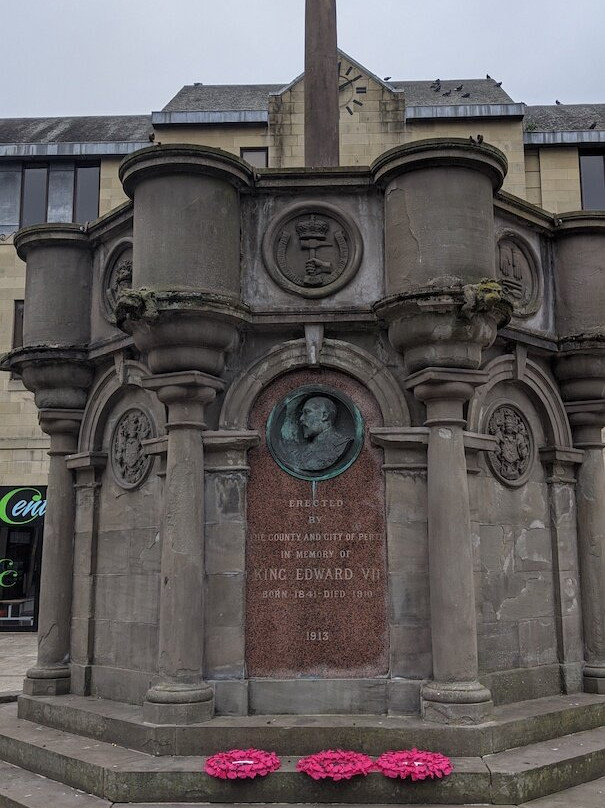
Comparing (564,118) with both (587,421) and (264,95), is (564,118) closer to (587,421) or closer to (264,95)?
(264,95)

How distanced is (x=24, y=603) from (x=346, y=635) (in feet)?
77.1

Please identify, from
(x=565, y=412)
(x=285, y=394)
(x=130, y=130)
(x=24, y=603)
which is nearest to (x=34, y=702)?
(x=285, y=394)

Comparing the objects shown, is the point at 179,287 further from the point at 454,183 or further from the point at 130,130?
the point at 130,130

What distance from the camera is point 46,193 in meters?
31.1

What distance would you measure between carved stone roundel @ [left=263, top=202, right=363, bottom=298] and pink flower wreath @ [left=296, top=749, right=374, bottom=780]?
14.7 feet

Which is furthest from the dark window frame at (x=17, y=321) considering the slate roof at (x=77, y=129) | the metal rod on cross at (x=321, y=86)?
the metal rod on cross at (x=321, y=86)

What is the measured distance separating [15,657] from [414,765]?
16.5 m

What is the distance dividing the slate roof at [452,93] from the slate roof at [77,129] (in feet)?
31.9

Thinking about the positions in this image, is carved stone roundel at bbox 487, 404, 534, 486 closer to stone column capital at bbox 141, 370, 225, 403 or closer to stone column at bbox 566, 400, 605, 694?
stone column at bbox 566, 400, 605, 694

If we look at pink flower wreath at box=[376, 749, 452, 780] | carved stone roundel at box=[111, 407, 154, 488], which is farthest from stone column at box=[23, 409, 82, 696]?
pink flower wreath at box=[376, 749, 452, 780]

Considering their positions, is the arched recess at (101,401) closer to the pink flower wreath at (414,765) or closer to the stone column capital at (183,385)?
the stone column capital at (183,385)

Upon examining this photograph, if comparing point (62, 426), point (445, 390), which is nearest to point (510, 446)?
point (445, 390)

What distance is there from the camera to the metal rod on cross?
11109 millimetres

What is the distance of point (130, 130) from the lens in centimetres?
3334
